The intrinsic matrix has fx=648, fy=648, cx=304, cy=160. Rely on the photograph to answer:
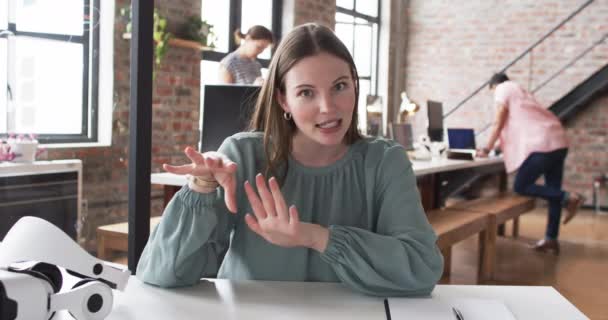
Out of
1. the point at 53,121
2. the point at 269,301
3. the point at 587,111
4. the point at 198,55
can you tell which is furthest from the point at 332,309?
the point at 587,111

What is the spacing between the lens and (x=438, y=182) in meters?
4.64

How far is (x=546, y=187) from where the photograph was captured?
16.7 ft

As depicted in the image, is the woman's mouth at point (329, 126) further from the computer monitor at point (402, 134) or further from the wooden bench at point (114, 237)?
the computer monitor at point (402, 134)

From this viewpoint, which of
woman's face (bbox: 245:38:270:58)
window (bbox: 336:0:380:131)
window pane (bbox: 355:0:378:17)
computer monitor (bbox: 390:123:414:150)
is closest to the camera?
woman's face (bbox: 245:38:270:58)

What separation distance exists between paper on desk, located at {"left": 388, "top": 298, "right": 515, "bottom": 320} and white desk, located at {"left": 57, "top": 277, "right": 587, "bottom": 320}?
19mm

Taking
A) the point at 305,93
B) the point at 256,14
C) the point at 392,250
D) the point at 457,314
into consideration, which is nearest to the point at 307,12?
the point at 256,14

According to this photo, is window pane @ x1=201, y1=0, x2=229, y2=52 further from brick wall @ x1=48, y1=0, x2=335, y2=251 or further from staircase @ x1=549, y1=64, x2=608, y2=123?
staircase @ x1=549, y1=64, x2=608, y2=123

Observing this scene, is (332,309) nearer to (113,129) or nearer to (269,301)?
(269,301)

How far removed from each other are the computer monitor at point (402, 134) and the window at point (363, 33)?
2705 millimetres

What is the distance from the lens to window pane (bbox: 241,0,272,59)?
600 cm

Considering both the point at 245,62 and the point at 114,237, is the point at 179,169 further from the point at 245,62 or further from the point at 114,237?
the point at 245,62

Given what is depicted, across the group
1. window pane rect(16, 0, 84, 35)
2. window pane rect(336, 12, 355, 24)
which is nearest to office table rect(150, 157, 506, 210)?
window pane rect(16, 0, 84, 35)

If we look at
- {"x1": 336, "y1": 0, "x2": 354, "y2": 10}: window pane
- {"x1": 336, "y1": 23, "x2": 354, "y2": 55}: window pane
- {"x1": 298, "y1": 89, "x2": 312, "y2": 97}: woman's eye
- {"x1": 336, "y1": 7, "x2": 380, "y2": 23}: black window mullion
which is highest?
{"x1": 336, "y1": 0, "x2": 354, "y2": 10}: window pane

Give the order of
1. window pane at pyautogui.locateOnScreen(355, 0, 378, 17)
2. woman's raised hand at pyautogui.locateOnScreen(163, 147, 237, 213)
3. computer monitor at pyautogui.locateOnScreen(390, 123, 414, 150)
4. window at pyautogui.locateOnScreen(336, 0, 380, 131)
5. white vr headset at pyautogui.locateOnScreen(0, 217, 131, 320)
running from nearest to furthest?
white vr headset at pyautogui.locateOnScreen(0, 217, 131, 320) → woman's raised hand at pyautogui.locateOnScreen(163, 147, 237, 213) → computer monitor at pyautogui.locateOnScreen(390, 123, 414, 150) → window at pyautogui.locateOnScreen(336, 0, 380, 131) → window pane at pyautogui.locateOnScreen(355, 0, 378, 17)
